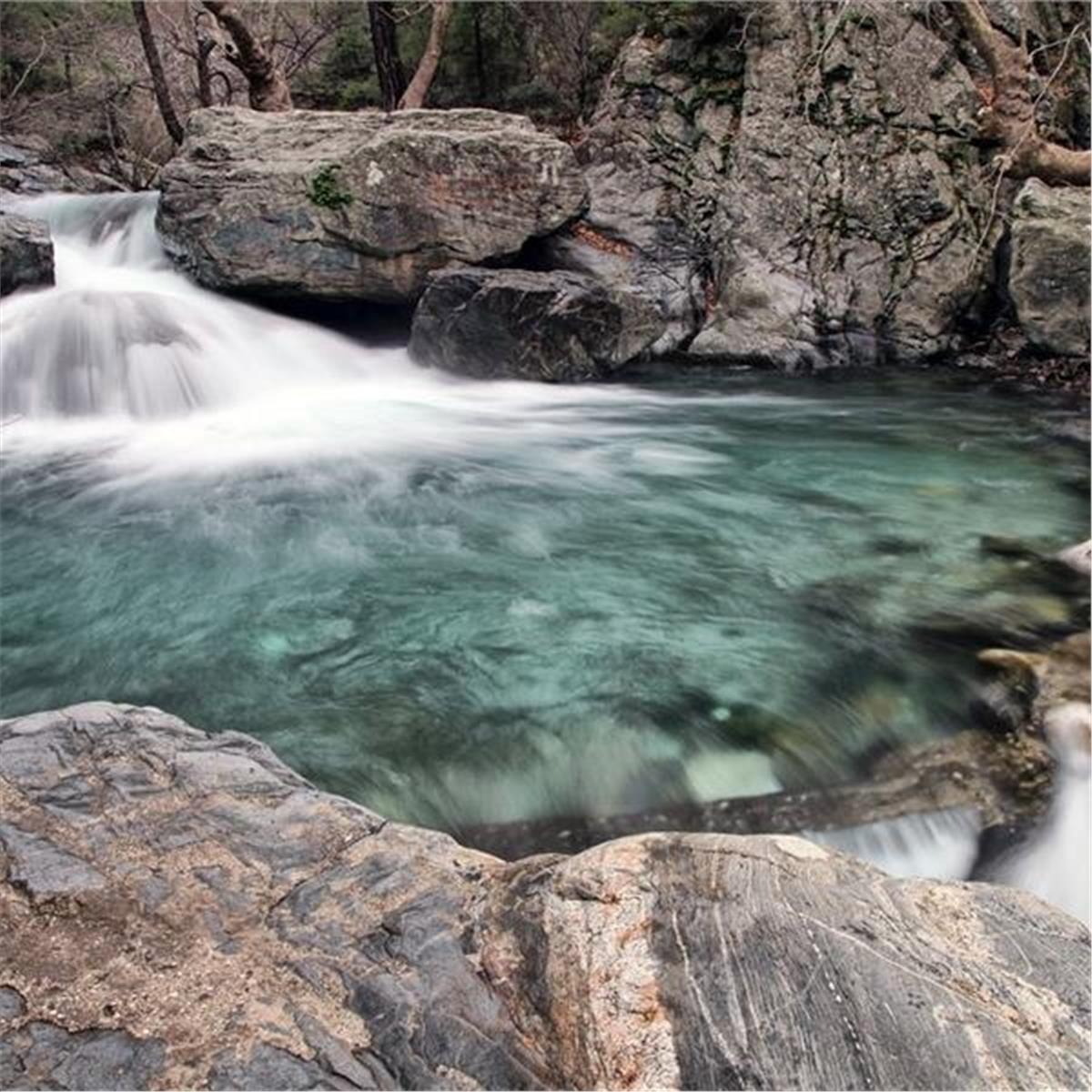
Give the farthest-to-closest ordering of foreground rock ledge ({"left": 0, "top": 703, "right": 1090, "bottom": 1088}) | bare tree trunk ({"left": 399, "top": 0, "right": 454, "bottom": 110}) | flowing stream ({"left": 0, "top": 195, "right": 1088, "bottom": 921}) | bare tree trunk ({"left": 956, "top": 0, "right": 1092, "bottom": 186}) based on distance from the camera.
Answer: bare tree trunk ({"left": 399, "top": 0, "right": 454, "bottom": 110}) → bare tree trunk ({"left": 956, "top": 0, "right": 1092, "bottom": 186}) → flowing stream ({"left": 0, "top": 195, "right": 1088, "bottom": 921}) → foreground rock ledge ({"left": 0, "top": 703, "right": 1090, "bottom": 1088})

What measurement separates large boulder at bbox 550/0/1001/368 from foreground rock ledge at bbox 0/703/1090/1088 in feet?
30.2

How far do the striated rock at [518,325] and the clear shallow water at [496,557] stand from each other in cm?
35

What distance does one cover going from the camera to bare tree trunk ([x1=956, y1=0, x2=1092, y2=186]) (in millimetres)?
6629

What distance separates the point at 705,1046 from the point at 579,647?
8.65ft

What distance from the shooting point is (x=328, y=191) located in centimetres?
964

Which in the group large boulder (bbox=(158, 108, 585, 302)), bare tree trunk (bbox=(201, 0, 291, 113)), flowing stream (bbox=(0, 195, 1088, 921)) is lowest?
flowing stream (bbox=(0, 195, 1088, 921))

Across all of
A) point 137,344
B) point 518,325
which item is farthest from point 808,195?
point 137,344

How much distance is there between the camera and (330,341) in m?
10.1

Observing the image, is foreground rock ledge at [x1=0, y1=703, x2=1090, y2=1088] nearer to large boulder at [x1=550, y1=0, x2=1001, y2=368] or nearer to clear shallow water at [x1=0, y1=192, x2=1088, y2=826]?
clear shallow water at [x1=0, y1=192, x2=1088, y2=826]

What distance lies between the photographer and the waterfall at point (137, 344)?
8227mm

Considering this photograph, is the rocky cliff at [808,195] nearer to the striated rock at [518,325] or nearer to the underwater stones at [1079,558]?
the striated rock at [518,325]

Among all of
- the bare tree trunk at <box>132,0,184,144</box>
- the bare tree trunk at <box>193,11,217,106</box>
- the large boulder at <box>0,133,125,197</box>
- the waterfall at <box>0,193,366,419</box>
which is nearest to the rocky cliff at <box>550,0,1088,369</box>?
the waterfall at <box>0,193,366,419</box>

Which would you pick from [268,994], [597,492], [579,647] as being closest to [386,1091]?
[268,994]

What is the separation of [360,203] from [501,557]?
20.4ft
